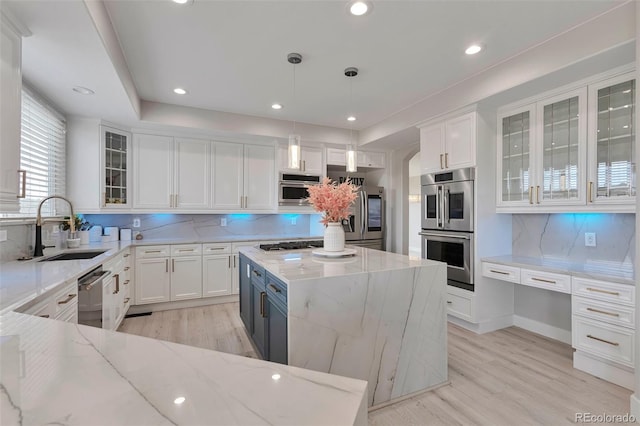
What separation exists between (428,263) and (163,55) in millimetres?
2894

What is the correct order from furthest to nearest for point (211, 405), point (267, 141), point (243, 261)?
point (267, 141)
point (243, 261)
point (211, 405)

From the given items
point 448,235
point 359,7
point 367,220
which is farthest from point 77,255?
point 448,235

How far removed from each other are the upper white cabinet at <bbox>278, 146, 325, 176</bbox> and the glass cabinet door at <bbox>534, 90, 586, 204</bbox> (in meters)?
2.95

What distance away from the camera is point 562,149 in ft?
9.05

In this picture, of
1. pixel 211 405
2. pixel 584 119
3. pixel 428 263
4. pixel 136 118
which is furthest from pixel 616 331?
pixel 136 118

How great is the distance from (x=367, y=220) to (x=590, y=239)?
9.28 feet

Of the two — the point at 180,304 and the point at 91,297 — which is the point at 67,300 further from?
the point at 180,304

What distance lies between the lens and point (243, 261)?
119 inches

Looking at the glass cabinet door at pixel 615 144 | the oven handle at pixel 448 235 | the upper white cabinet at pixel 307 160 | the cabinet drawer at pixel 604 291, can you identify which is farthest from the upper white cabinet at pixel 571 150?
the upper white cabinet at pixel 307 160

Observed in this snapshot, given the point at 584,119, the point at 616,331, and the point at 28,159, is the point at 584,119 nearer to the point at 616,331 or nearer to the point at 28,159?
the point at 616,331

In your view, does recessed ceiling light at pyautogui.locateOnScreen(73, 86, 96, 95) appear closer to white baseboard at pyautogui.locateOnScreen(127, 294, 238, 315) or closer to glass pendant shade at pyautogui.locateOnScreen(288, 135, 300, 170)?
glass pendant shade at pyautogui.locateOnScreen(288, 135, 300, 170)

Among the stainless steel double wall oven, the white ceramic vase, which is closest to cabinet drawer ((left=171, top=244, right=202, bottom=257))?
the white ceramic vase

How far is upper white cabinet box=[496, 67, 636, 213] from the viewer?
2.35 meters

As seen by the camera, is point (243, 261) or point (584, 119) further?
point (243, 261)
